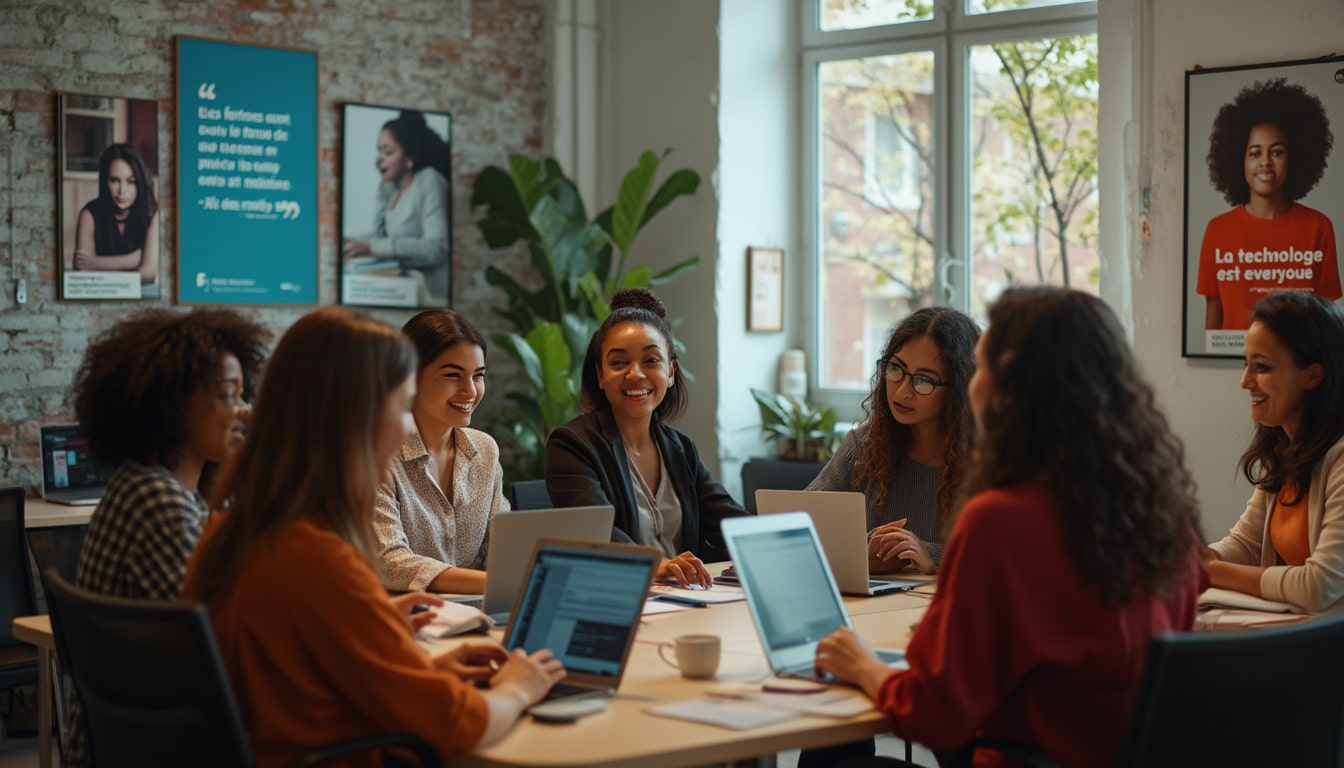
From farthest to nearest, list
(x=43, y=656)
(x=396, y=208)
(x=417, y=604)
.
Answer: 1. (x=396, y=208)
2. (x=43, y=656)
3. (x=417, y=604)

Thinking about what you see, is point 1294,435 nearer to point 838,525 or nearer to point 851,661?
point 838,525

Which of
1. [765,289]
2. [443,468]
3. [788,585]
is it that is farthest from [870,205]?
[788,585]

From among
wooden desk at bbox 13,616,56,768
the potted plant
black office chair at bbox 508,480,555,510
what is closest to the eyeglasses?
black office chair at bbox 508,480,555,510

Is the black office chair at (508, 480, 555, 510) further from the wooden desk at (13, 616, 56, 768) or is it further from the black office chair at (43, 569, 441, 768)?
the black office chair at (43, 569, 441, 768)

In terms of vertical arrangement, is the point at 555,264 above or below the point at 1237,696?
above

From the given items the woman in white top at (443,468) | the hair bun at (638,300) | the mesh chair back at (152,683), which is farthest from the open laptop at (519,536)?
the hair bun at (638,300)

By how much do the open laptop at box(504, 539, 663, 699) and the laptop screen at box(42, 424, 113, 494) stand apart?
10.6 feet

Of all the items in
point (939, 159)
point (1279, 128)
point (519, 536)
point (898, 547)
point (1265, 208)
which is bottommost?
point (898, 547)

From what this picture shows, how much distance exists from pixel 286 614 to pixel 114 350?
2.31 feet

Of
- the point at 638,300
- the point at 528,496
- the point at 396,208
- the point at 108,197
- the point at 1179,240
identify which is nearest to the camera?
the point at 528,496

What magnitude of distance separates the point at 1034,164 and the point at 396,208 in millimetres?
3039

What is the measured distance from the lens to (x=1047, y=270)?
6.40m

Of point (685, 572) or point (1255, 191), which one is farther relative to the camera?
point (1255, 191)

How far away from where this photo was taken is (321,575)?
6.64ft
